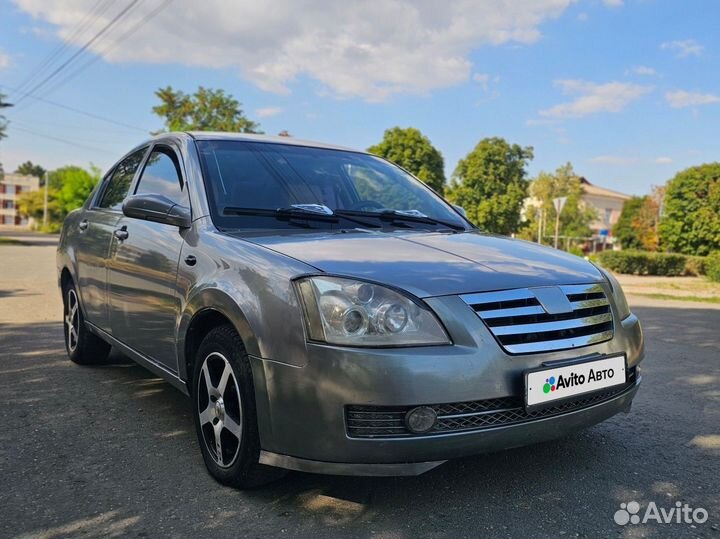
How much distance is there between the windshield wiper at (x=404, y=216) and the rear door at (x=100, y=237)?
A: 65.4 inches

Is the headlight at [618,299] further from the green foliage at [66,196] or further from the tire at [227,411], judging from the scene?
the green foliage at [66,196]

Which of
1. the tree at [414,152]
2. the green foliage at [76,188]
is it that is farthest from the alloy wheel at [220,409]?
the green foliage at [76,188]

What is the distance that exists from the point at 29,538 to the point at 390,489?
53.8 inches

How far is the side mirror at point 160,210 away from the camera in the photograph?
10.1ft

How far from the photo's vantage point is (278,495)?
2.57 metres

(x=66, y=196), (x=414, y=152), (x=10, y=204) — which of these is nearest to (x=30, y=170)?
(x=10, y=204)

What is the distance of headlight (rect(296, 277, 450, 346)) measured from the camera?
2.19 m

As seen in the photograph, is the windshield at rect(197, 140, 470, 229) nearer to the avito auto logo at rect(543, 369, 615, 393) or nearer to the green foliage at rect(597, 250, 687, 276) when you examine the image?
the avito auto logo at rect(543, 369, 615, 393)

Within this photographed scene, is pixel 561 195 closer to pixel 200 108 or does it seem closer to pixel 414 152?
pixel 414 152

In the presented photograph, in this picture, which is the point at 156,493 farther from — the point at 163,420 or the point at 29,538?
the point at 163,420

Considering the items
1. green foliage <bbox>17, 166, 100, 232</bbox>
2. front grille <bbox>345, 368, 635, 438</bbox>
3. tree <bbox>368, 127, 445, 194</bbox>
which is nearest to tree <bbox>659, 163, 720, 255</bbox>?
tree <bbox>368, 127, 445, 194</bbox>

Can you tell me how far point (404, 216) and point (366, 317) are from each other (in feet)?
4.35

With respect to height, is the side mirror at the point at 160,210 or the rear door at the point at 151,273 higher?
the side mirror at the point at 160,210

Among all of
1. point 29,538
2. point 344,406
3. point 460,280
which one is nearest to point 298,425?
point 344,406
